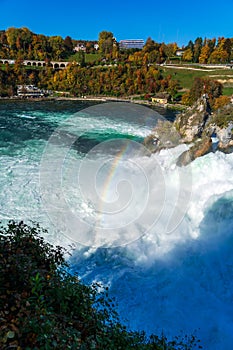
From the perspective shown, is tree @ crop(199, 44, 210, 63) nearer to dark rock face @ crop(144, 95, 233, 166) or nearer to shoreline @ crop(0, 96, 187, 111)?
shoreline @ crop(0, 96, 187, 111)

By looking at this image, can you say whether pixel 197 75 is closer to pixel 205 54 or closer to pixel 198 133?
pixel 205 54

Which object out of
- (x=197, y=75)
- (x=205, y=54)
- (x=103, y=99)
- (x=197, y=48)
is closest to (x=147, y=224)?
(x=103, y=99)

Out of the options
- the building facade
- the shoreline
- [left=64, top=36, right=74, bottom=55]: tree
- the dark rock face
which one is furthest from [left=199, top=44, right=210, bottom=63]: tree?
the dark rock face

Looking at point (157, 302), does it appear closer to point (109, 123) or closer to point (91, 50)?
point (109, 123)

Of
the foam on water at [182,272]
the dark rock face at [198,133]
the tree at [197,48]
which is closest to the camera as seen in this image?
the foam on water at [182,272]

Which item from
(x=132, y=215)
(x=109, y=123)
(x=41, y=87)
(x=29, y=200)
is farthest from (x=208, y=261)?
(x=41, y=87)

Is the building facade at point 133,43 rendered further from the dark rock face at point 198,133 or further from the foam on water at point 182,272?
the foam on water at point 182,272

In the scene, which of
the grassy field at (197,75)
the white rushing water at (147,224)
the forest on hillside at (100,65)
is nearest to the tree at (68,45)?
the forest on hillside at (100,65)
